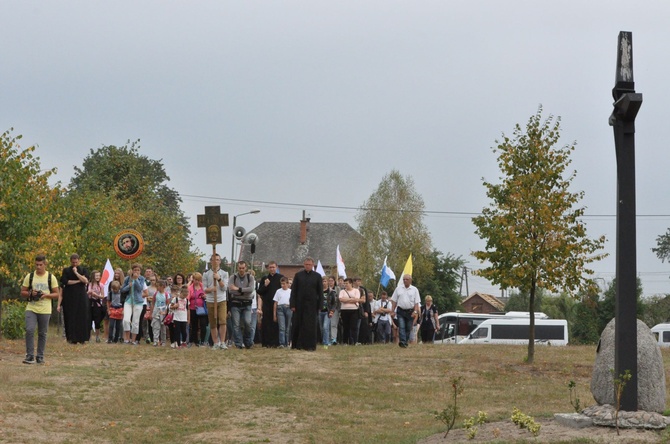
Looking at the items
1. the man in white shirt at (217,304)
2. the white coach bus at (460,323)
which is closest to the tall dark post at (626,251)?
the man in white shirt at (217,304)

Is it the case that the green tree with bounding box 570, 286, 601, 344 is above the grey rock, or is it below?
above

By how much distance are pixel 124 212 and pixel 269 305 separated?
38223 millimetres

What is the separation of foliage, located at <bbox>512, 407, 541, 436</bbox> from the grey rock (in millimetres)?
533

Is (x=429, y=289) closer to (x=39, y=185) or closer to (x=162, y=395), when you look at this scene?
(x=39, y=185)

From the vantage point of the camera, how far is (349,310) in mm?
30391

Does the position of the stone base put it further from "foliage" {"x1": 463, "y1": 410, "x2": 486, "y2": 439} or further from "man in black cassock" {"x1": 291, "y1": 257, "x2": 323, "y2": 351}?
"man in black cassock" {"x1": 291, "y1": 257, "x2": 323, "y2": 351}

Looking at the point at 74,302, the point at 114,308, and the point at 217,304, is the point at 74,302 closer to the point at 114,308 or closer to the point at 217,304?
the point at 114,308

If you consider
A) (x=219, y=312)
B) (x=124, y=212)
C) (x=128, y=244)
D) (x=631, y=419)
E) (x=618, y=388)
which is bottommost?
(x=631, y=419)

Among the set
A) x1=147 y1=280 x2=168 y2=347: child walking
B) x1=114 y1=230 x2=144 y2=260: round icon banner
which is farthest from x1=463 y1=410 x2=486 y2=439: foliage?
x1=114 y1=230 x2=144 y2=260: round icon banner

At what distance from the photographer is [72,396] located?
1587 cm

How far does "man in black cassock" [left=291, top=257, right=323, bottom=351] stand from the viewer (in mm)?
25422

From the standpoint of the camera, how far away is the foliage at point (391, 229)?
3819 inches

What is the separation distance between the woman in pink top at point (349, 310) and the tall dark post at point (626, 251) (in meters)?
17.1

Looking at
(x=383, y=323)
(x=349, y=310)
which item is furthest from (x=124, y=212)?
(x=349, y=310)
